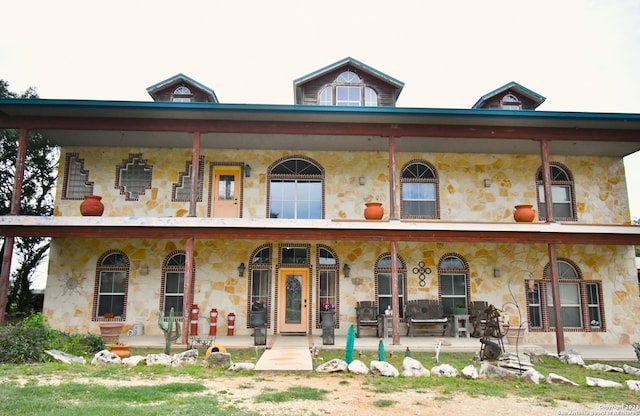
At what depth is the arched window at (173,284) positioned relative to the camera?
13880 mm

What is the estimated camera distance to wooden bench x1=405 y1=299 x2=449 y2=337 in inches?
528

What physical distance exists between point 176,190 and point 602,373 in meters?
12.2

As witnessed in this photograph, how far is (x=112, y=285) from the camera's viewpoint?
550 inches

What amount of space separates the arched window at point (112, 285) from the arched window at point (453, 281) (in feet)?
31.9

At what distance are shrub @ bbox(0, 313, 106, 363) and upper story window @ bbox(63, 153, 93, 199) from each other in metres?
5.20

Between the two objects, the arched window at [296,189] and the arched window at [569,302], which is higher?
the arched window at [296,189]

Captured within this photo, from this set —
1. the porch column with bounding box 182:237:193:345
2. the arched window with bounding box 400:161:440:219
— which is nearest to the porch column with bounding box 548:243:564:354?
the arched window with bounding box 400:161:440:219

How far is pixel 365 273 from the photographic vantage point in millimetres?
14227

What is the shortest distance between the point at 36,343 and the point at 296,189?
821cm

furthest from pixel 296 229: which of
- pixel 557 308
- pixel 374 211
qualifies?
pixel 557 308

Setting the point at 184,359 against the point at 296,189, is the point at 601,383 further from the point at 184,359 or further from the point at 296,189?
the point at 296,189

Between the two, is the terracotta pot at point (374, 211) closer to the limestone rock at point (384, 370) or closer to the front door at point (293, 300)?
the front door at point (293, 300)

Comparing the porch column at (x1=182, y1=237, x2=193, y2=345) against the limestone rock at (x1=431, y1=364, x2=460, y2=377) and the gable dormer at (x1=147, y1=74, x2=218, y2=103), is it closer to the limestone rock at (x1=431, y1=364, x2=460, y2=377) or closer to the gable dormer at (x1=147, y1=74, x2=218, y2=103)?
the gable dormer at (x1=147, y1=74, x2=218, y2=103)

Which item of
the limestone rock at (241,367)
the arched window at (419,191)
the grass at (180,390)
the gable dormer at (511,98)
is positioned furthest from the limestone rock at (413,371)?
the gable dormer at (511,98)
